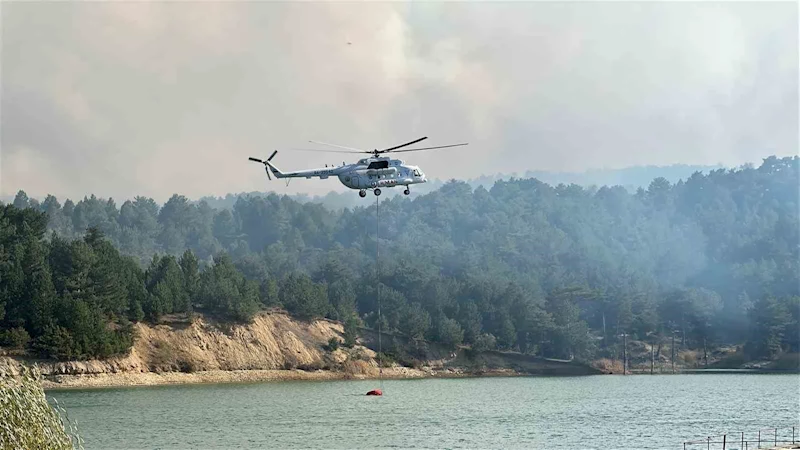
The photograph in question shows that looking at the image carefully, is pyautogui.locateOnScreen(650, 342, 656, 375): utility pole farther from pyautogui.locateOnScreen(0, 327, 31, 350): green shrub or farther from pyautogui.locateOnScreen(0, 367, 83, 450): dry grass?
pyautogui.locateOnScreen(0, 367, 83, 450): dry grass

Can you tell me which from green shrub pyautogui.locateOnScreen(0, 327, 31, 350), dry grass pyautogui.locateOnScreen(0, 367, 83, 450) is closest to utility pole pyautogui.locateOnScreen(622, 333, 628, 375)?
green shrub pyautogui.locateOnScreen(0, 327, 31, 350)

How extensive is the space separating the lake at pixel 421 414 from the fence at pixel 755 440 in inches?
38.9

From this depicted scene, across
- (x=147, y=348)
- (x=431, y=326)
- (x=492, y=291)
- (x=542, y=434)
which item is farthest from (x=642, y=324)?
(x=542, y=434)

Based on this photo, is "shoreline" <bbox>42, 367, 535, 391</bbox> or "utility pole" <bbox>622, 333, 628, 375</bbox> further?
"utility pole" <bbox>622, 333, 628, 375</bbox>

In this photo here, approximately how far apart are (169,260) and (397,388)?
33.3 m

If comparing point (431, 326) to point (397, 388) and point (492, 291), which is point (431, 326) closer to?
point (492, 291)

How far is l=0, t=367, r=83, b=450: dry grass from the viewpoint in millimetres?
39625

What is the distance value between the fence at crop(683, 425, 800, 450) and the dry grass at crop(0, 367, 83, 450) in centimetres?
3847

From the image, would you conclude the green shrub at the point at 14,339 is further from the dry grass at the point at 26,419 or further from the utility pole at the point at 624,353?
the utility pole at the point at 624,353

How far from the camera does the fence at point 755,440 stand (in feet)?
233

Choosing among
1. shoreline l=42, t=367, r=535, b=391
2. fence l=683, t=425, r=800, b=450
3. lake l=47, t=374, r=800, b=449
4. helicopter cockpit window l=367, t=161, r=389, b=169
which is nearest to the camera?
fence l=683, t=425, r=800, b=450

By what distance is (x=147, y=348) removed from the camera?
14038 cm

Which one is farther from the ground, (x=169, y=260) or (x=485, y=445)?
(x=169, y=260)

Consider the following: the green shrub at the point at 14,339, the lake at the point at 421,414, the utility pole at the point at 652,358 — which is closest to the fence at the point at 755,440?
the lake at the point at 421,414
